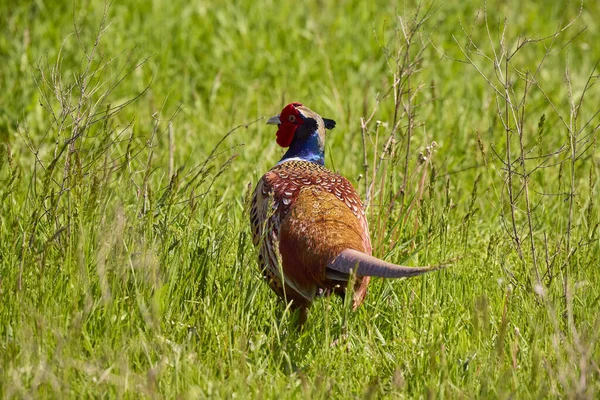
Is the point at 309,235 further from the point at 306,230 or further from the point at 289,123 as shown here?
the point at 289,123

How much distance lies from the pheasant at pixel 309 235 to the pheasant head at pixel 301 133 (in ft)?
0.80

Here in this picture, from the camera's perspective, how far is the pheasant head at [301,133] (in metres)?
4.26

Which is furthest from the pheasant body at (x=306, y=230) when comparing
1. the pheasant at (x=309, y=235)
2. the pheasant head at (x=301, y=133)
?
the pheasant head at (x=301, y=133)

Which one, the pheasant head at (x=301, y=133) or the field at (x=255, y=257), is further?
the pheasant head at (x=301, y=133)

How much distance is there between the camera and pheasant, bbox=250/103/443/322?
334 centimetres

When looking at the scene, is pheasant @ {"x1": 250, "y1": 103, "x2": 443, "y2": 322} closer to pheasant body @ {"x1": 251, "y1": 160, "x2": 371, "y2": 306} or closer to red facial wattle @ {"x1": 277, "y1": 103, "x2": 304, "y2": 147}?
pheasant body @ {"x1": 251, "y1": 160, "x2": 371, "y2": 306}

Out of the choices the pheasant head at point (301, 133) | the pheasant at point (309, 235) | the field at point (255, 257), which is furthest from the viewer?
the pheasant head at point (301, 133)

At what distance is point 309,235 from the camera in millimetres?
3443

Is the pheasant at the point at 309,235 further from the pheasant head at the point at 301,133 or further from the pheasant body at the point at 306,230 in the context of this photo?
the pheasant head at the point at 301,133

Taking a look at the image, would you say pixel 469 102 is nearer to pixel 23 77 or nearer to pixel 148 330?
pixel 23 77

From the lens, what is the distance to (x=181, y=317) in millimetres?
3232

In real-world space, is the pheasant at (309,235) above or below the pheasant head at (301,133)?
below

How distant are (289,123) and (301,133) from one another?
0.23ft

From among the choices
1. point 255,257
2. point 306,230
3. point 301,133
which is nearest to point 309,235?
point 306,230
